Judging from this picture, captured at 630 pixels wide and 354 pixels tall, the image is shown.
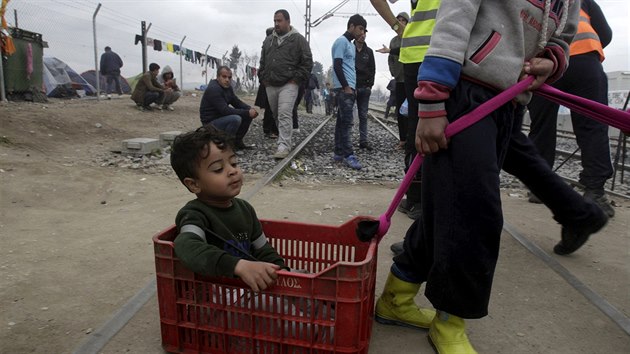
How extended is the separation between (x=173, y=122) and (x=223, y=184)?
1021 cm

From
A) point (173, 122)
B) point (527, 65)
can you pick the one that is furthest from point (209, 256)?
point (173, 122)

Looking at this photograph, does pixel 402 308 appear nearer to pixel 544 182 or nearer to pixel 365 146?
pixel 544 182

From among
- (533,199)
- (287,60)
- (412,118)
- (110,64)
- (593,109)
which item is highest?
(110,64)

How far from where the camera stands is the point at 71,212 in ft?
12.6

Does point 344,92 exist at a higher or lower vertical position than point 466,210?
higher

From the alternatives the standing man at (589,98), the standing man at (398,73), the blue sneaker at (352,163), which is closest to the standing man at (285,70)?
the blue sneaker at (352,163)

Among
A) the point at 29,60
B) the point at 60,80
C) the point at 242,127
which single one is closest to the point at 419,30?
the point at 242,127

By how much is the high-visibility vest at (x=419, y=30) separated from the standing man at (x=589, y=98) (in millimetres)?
1731

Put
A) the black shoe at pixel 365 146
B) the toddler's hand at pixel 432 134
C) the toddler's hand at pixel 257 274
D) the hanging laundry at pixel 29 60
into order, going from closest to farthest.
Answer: the toddler's hand at pixel 257 274 < the toddler's hand at pixel 432 134 < the black shoe at pixel 365 146 < the hanging laundry at pixel 29 60

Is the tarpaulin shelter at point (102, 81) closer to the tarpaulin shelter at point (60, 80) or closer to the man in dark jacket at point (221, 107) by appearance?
the tarpaulin shelter at point (60, 80)

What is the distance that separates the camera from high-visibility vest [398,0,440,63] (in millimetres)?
2191

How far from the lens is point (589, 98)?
142 inches

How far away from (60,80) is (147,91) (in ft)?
16.9

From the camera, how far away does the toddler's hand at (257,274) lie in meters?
1.64
